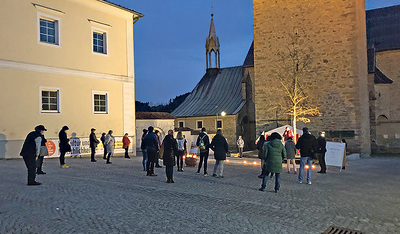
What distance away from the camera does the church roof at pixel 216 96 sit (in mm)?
41812

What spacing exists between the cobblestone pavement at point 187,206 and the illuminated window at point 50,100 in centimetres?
692

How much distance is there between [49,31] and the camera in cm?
1839

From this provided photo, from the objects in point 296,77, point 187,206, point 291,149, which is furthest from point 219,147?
point 296,77

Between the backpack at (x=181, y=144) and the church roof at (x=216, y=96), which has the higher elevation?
the church roof at (x=216, y=96)

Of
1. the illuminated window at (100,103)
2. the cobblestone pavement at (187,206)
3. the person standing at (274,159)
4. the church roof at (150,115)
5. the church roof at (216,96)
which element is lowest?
the cobblestone pavement at (187,206)

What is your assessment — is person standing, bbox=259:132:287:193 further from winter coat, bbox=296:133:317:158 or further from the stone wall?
the stone wall

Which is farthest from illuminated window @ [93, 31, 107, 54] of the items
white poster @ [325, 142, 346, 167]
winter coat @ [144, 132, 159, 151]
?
white poster @ [325, 142, 346, 167]

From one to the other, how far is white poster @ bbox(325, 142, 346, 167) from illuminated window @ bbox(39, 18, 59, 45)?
14377 millimetres

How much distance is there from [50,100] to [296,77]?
16.3m

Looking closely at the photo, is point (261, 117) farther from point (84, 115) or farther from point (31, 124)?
point (31, 124)

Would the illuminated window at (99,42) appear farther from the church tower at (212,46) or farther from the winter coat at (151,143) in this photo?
the church tower at (212,46)

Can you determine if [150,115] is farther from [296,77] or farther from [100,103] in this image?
[296,77]

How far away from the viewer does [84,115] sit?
19531 mm

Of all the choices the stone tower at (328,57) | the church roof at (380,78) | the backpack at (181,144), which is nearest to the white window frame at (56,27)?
the backpack at (181,144)
